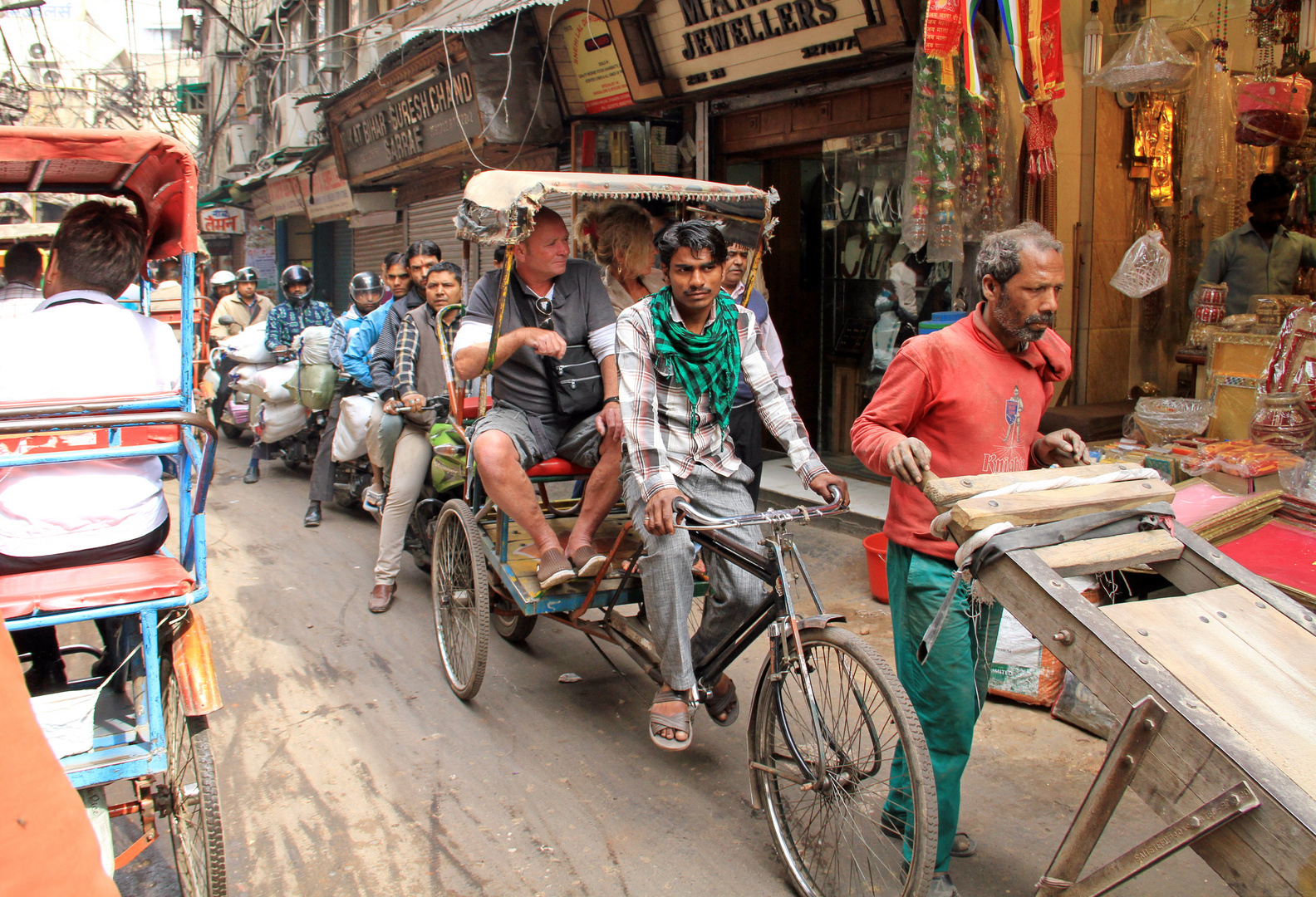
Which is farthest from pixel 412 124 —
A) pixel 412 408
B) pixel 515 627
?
pixel 515 627

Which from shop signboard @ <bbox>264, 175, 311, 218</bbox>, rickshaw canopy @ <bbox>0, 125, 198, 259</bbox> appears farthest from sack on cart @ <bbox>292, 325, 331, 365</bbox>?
shop signboard @ <bbox>264, 175, 311, 218</bbox>

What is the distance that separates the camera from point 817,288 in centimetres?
841

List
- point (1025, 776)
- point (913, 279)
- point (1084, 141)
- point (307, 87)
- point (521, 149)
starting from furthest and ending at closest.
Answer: point (307, 87), point (521, 149), point (913, 279), point (1084, 141), point (1025, 776)

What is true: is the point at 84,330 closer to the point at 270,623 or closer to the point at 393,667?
the point at 393,667

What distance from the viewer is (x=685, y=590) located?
3318 mm

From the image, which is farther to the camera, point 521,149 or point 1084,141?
point 521,149

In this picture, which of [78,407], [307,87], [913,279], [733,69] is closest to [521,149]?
[733,69]

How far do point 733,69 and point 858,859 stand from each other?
642 cm

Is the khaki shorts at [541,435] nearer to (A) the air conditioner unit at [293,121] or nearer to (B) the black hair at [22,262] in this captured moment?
(B) the black hair at [22,262]

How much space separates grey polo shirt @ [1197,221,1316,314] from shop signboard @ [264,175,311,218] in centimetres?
1520

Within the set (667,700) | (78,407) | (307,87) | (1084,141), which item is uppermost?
(307,87)

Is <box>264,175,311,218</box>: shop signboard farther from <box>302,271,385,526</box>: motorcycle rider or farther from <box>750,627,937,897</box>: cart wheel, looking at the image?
<box>750,627,937,897</box>: cart wheel

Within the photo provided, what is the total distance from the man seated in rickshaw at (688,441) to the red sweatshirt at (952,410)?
14.2 inches

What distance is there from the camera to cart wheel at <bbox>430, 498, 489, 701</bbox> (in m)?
4.09
